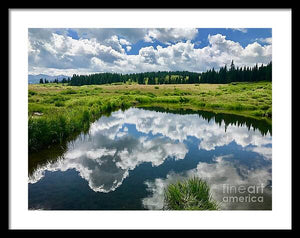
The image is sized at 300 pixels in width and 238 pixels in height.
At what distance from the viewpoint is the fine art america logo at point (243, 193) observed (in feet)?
16.7

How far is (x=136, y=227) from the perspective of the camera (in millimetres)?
3773

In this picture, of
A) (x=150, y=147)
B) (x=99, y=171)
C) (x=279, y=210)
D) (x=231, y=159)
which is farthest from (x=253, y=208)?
(x=150, y=147)

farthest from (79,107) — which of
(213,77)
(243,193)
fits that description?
(213,77)

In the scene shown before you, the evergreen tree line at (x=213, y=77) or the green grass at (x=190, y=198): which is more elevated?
the evergreen tree line at (x=213, y=77)

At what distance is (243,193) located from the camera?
5.52 m

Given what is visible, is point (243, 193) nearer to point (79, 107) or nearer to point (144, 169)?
point (144, 169)

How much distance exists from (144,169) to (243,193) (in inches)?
116

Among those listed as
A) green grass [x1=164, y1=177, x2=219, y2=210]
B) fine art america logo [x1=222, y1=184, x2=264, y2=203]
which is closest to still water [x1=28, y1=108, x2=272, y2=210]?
fine art america logo [x1=222, y1=184, x2=264, y2=203]

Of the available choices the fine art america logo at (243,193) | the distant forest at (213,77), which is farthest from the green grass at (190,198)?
the distant forest at (213,77)

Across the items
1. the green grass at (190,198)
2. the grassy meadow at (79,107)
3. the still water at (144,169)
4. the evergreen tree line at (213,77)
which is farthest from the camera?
the evergreen tree line at (213,77)

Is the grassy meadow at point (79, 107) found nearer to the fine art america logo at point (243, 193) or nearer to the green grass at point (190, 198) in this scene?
the green grass at point (190, 198)

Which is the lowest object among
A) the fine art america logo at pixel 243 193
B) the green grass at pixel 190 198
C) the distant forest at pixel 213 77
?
the fine art america logo at pixel 243 193

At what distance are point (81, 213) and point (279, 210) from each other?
3886mm

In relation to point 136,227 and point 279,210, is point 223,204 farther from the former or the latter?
point 136,227
